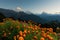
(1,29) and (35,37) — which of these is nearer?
(35,37)

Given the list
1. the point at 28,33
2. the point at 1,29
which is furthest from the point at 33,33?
the point at 1,29

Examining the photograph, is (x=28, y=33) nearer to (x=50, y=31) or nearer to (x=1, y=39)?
(x=50, y=31)

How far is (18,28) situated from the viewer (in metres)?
10.5

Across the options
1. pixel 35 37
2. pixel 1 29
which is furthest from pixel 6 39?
pixel 35 37

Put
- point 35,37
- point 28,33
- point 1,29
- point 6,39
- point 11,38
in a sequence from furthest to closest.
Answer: point 1,29, point 6,39, point 11,38, point 28,33, point 35,37

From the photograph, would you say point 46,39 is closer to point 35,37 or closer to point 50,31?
point 35,37

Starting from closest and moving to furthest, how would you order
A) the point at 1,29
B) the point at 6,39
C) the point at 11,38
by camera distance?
1. the point at 11,38
2. the point at 6,39
3. the point at 1,29

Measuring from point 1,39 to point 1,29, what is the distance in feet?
3.70

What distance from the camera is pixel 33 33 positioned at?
9258 mm

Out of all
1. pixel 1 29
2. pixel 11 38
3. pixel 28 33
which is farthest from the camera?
pixel 1 29

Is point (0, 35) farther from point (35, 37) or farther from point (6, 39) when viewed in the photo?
point (35, 37)

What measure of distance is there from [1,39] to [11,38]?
111 cm

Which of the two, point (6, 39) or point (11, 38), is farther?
point (6, 39)

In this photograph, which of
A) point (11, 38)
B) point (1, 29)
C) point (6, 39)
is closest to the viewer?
point (11, 38)
